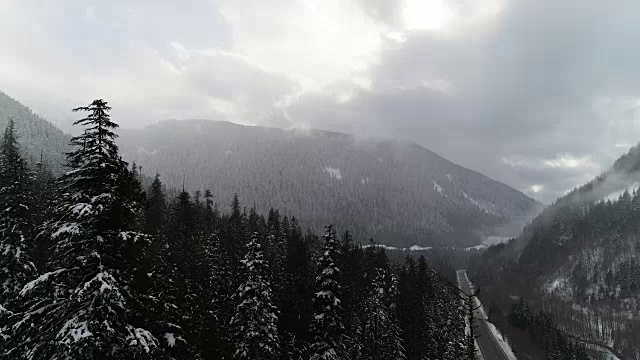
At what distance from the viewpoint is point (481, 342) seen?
13225 cm

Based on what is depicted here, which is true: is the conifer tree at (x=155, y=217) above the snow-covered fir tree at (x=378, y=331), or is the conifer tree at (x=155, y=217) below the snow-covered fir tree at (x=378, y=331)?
above

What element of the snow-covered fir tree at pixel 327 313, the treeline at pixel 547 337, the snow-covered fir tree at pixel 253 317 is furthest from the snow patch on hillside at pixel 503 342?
the snow-covered fir tree at pixel 327 313

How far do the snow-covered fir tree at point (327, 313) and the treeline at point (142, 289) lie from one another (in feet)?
0.29

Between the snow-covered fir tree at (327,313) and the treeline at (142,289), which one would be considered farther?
the snow-covered fir tree at (327,313)

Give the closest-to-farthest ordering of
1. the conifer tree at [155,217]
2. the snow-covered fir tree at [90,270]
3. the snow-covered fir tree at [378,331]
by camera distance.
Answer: the snow-covered fir tree at [90,270] < the conifer tree at [155,217] < the snow-covered fir tree at [378,331]

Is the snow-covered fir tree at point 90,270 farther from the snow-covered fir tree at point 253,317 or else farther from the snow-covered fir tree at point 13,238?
the snow-covered fir tree at point 253,317

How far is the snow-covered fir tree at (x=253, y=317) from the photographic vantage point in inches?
1420

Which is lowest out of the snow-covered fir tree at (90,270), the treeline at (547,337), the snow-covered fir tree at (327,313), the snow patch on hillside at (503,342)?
the snow patch on hillside at (503,342)

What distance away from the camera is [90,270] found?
47.8ft

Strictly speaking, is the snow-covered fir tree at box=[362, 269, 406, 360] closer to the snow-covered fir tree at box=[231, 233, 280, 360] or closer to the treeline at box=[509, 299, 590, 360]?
the snow-covered fir tree at box=[231, 233, 280, 360]

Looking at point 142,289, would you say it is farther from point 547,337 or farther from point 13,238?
point 547,337

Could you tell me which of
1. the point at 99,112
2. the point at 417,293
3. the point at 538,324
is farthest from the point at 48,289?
the point at 538,324

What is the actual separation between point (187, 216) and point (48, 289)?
5121cm

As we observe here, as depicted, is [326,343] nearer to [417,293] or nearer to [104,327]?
[104,327]
